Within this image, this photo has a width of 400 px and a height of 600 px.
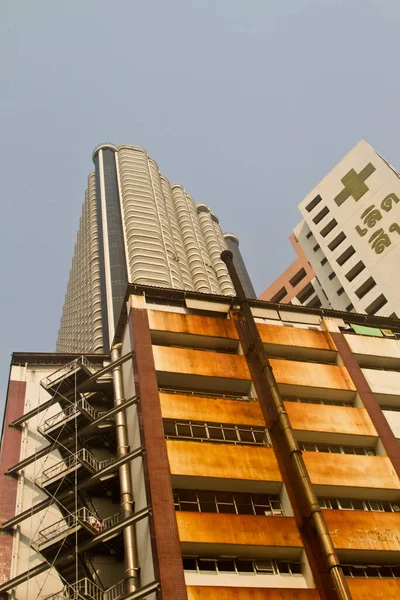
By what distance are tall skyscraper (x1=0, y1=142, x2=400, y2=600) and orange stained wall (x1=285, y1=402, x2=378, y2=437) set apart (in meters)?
0.10

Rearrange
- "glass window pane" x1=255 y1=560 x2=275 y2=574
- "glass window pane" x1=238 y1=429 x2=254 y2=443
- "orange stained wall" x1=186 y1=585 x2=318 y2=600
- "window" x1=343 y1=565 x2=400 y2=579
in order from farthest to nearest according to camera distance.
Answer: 1. "glass window pane" x1=238 y1=429 x2=254 y2=443
2. "window" x1=343 y1=565 x2=400 y2=579
3. "glass window pane" x1=255 y1=560 x2=275 y2=574
4. "orange stained wall" x1=186 y1=585 x2=318 y2=600

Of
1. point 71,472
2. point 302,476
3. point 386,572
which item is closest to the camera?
point 386,572

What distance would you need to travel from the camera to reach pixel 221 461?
3500 centimetres

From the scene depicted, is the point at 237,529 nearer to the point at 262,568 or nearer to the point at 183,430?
the point at 262,568

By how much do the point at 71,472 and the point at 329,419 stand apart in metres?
16.4

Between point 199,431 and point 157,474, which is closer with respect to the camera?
point 157,474

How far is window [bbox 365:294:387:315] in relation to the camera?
2827 inches

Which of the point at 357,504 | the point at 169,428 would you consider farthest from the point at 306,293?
the point at 169,428

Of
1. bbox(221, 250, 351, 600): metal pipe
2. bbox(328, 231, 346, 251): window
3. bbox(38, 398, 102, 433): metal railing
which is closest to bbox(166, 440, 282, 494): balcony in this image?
bbox(221, 250, 351, 600): metal pipe

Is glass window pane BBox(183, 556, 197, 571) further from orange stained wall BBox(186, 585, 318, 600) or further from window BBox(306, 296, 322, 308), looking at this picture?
window BBox(306, 296, 322, 308)

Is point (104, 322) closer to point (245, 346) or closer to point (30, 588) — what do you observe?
point (245, 346)

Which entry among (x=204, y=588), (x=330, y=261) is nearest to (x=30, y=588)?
(x=204, y=588)

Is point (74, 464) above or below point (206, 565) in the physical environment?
above

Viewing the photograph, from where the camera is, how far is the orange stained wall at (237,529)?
30969mm
